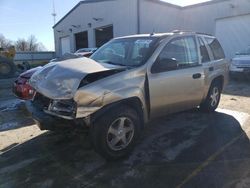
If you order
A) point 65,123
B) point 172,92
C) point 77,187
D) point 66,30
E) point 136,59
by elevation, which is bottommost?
point 77,187

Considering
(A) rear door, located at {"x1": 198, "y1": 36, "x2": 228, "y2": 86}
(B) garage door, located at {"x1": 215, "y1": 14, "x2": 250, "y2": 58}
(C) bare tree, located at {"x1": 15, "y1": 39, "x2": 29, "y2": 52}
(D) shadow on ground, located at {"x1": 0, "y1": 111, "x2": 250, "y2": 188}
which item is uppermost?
(C) bare tree, located at {"x1": 15, "y1": 39, "x2": 29, "y2": 52}

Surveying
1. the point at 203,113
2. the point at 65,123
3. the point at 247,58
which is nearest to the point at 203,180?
the point at 65,123

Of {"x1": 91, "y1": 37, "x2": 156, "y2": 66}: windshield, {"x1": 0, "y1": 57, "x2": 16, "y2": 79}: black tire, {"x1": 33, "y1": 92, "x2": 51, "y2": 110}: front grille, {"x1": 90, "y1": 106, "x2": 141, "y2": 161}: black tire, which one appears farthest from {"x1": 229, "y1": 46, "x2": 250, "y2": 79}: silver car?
{"x1": 0, "y1": 57, "x2": 16, "y2": 79}: black tire

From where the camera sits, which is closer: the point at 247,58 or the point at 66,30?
the point at 247,58

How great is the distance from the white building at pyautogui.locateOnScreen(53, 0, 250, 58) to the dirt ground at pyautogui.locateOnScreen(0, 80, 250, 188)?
13884 mm

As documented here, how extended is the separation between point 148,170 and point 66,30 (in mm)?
27875

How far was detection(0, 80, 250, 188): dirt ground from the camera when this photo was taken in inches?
141

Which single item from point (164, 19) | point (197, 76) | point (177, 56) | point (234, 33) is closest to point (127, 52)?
point (177, 56)

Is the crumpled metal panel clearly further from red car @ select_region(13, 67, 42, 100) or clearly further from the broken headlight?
red car @ select_region(13, 67, 42, 100)

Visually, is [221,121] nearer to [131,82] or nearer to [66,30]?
[131,82]

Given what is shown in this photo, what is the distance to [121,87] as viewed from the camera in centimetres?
396

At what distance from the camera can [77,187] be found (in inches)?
136

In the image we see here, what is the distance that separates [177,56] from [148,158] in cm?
202

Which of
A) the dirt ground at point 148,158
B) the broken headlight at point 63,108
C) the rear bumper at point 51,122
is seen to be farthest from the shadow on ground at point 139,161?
the broken headlight at point 63,108
